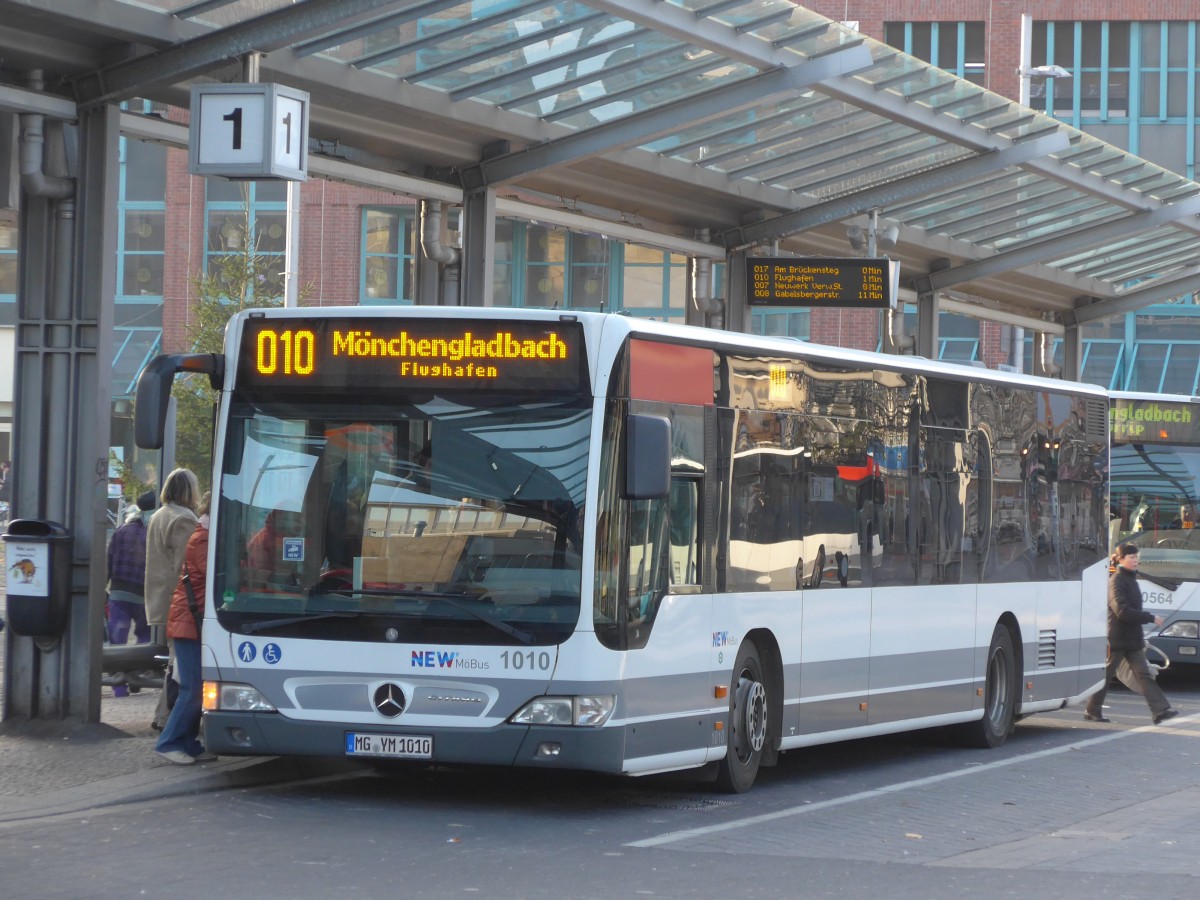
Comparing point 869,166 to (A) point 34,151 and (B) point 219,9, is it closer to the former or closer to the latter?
(B) point 219,9

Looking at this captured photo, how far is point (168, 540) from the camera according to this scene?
12992 mm

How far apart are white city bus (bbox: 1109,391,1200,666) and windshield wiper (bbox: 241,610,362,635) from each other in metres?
12.9

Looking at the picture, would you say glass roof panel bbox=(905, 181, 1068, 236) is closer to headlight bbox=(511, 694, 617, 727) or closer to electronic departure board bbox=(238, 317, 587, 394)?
electronic departure board bbox=(238, 317, 587, 394)

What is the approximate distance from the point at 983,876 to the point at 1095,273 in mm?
20456

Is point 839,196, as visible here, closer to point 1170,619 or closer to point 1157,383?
point 1170,619

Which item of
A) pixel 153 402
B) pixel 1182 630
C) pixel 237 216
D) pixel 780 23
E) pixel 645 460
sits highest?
pixel 237 216

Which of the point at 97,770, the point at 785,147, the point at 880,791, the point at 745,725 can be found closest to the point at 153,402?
the point at 97,770

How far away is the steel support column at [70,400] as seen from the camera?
1284cm

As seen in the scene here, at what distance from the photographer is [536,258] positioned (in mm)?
51125

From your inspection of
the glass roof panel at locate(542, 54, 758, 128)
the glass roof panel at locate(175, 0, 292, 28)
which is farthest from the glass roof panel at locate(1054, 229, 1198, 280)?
the glass roof panel at locate(175, 0, 292, 28)

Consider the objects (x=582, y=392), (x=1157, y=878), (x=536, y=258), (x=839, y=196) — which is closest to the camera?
(x=1157, y=878)

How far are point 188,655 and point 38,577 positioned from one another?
1.49 meters

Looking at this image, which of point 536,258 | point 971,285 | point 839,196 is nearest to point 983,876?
point 839,196

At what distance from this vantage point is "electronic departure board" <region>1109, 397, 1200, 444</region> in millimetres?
22062
